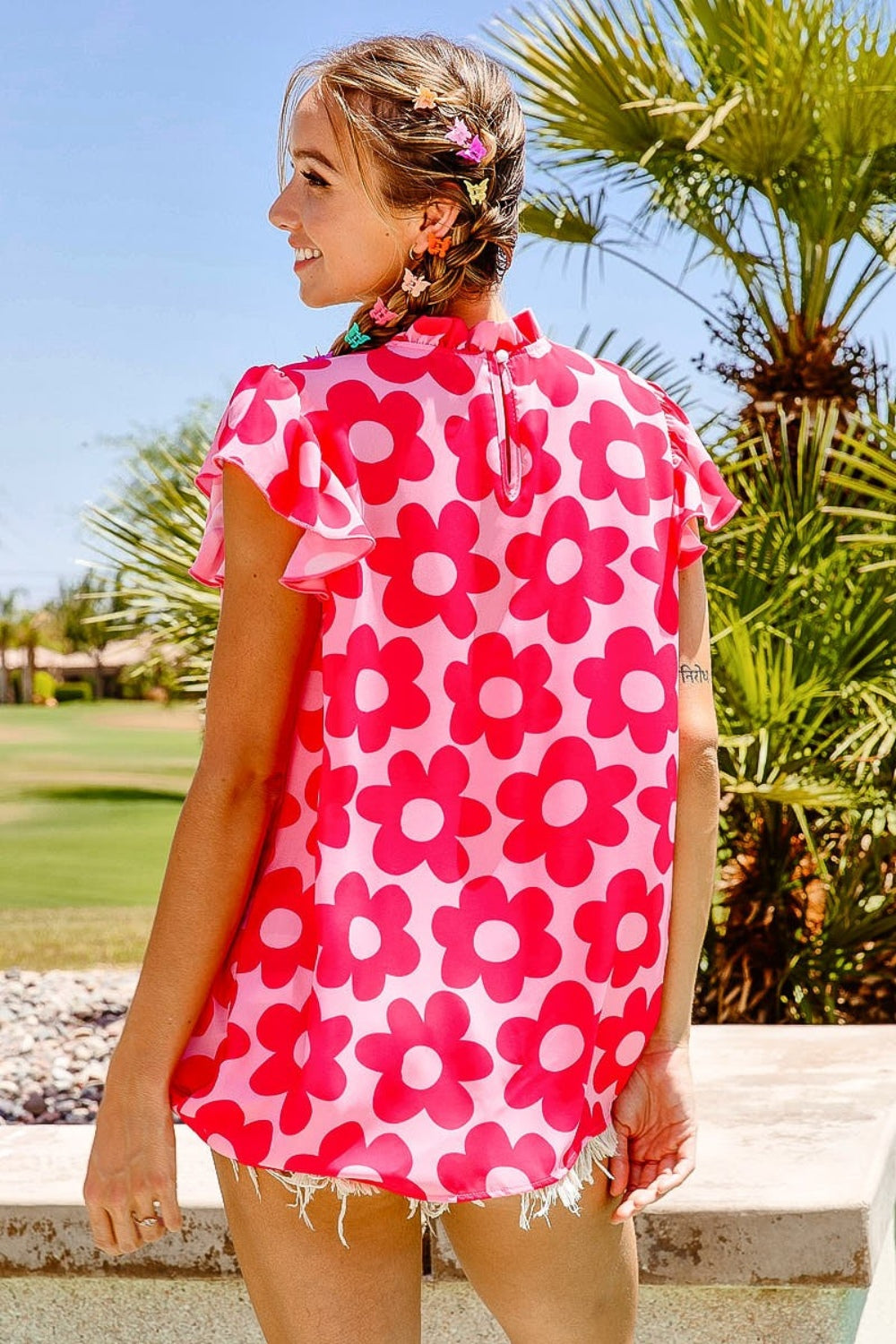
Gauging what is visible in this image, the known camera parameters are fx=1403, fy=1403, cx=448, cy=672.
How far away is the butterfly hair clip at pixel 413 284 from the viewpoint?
3.46ft

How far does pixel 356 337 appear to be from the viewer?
1.08 metres

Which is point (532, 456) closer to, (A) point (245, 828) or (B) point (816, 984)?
(A) point (245, 828)

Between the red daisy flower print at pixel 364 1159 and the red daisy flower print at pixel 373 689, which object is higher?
the red daisy flower print at pixel 373 689

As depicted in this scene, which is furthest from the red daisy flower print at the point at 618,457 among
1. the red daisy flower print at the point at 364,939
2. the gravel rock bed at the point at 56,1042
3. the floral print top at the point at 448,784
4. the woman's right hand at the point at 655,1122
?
the gravel rock bed at the point at 56,1042

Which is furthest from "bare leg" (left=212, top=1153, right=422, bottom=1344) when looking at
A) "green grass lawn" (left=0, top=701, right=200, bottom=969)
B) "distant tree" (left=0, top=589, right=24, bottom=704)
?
"distant tree" (left=0, top=589, right=24, bottom=704)

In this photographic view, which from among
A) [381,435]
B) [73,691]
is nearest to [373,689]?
[381,435]

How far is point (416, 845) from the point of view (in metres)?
1.00

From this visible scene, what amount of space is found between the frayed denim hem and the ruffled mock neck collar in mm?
600

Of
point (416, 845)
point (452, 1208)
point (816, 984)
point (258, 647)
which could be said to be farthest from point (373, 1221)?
point (816, 984)

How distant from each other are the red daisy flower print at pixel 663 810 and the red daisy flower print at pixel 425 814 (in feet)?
0.44

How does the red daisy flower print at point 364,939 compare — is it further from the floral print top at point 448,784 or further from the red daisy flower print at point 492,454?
the red daisy flower print at point 492,454

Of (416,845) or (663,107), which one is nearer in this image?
(416,845)

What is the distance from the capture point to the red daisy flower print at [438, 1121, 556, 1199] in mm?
955

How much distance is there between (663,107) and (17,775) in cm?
1600
